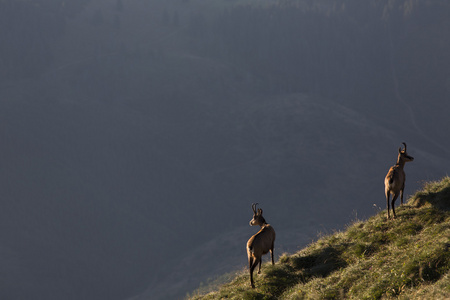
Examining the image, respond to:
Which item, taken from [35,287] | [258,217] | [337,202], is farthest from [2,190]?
[258,217]

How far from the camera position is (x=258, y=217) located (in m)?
16.8

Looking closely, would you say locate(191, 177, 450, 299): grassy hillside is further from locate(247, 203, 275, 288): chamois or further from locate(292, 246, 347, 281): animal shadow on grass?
locate(247, 203, 275, 288): chamois

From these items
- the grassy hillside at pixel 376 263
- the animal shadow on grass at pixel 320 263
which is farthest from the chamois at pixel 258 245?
the animal shadow on grass at pixel 320 263

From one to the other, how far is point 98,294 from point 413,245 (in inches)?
5901

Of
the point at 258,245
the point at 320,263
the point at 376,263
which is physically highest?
the point at 258,245

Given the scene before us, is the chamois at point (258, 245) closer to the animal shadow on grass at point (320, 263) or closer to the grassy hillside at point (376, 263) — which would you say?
the grassy hillside at point (376, 263)

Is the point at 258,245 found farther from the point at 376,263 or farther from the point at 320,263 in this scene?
the point at 376,263

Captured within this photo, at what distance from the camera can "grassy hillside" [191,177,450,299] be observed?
1033 centimetres

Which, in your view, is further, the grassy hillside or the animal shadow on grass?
the animal shadow on grass

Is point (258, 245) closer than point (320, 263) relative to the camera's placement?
No

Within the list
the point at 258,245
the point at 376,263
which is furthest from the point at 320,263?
the point at 376,263

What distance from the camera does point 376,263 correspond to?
1202 cm

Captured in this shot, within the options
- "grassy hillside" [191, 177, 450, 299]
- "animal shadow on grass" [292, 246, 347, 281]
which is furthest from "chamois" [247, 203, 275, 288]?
"animal shadow on grass" [292, 246, 347, 281]

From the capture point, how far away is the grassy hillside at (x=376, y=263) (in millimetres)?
10328
